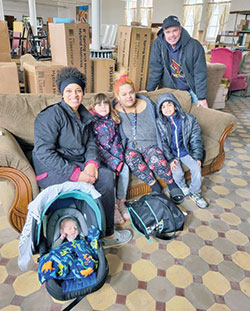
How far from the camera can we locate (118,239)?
172 centimetres

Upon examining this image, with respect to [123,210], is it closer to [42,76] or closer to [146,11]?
[42,76]

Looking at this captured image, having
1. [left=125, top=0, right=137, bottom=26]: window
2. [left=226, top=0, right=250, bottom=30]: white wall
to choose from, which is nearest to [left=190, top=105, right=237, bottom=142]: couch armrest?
[left=226, top=0, right=250, bottom=30]: white wall

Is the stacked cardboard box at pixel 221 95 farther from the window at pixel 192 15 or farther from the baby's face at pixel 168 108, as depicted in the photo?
the window at pixel 192 15

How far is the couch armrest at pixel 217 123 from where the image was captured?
2.39 m

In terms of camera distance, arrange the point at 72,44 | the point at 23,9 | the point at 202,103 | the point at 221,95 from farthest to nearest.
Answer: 1. the point at 23,9
2. the point at 221,95
3. the point at 202,103
4. the point at 72,44

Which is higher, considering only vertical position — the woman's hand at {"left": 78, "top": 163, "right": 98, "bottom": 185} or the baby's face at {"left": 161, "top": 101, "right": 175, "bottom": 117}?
the baby's face at {"left": 161, "top": 101, "right": 175, "bottom": 117}

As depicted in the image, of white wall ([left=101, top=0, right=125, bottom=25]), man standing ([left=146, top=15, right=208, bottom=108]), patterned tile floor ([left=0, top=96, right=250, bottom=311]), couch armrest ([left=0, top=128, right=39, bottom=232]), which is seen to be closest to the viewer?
patterned tile floor ([left=0, top=96, right=250, bottom=311])

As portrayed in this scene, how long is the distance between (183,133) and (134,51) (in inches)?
47.4

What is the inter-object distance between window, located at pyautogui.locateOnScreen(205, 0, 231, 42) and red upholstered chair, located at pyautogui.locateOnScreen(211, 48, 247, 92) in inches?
236

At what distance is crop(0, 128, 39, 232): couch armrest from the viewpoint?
1.50 meters

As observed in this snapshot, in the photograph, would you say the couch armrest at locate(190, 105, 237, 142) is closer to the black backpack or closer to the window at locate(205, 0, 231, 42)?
the black backpack

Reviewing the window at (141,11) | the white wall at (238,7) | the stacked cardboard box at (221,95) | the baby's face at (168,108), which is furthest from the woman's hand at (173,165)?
the window at (141,11)

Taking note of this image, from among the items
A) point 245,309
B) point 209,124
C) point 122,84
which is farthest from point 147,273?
point 209,124

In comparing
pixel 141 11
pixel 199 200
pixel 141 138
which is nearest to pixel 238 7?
pixel 141 11
